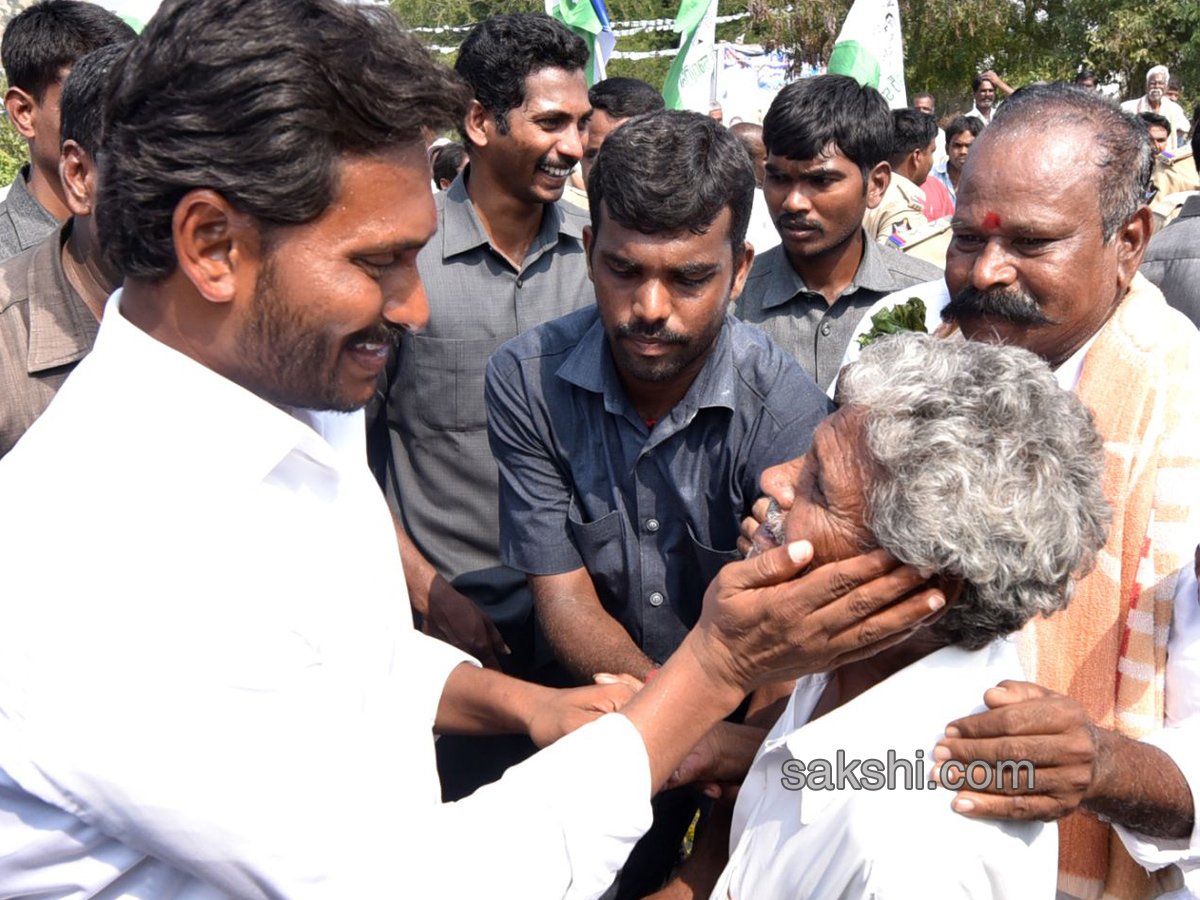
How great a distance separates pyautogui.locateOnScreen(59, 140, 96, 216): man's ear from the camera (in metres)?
3.28

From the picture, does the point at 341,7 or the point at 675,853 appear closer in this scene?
the point at 341,7

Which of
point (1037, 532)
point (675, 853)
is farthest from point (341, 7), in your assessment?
point (675, 853)

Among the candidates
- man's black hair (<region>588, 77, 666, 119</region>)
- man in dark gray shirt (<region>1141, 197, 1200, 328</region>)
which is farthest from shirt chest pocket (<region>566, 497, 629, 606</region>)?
man's black hair (<region>588, 77, 666, 119</region>)

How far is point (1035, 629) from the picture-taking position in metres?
2.63

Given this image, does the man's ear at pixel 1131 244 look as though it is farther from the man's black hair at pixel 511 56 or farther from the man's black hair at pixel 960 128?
the man's black hair at pixel 960 128

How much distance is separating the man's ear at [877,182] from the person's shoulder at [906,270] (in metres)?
0.32

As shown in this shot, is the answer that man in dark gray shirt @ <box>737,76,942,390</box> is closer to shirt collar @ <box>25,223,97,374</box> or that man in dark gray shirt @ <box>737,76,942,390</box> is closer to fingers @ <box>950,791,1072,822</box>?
shirt collar @ <box>25,223,97,374</box>

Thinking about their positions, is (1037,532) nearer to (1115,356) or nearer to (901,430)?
(901,430)

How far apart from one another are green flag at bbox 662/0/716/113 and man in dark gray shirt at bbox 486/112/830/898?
8067 mm

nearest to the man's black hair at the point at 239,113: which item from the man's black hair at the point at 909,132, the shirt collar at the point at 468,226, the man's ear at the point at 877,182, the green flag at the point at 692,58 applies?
the shirt collar at the point at 468,226

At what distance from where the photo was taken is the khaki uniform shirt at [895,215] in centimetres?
780

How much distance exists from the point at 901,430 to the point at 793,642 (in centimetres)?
41

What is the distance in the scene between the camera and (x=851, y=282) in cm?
473

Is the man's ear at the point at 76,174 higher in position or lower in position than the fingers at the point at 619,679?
higher
